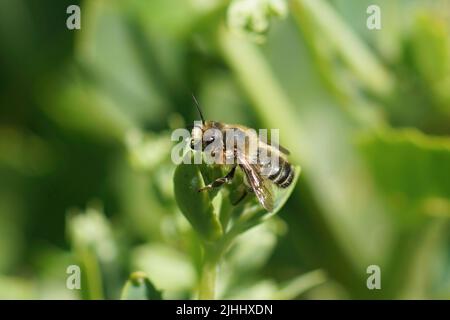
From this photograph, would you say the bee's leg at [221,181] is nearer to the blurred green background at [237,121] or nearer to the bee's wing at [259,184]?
the bee's wing at [259,184]

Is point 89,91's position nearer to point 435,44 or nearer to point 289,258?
point 289,258

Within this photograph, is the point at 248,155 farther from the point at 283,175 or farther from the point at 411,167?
the point at 411,167

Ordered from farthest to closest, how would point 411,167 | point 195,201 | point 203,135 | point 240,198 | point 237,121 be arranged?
point 237,121, point 411,167, point 203,135, point 240,198, point 195,201

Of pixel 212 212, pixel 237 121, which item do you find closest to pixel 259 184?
pixel 212 212

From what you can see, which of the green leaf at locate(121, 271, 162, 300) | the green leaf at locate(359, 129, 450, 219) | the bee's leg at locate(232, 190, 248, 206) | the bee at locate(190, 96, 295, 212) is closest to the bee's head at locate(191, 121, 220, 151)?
the bee at locate(190, 96, 295, 212)

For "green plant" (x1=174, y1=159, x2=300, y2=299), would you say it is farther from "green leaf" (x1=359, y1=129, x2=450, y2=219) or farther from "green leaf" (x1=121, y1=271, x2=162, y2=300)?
"green leaf" (x1=359, y1=129, x2=450, y2=219)
